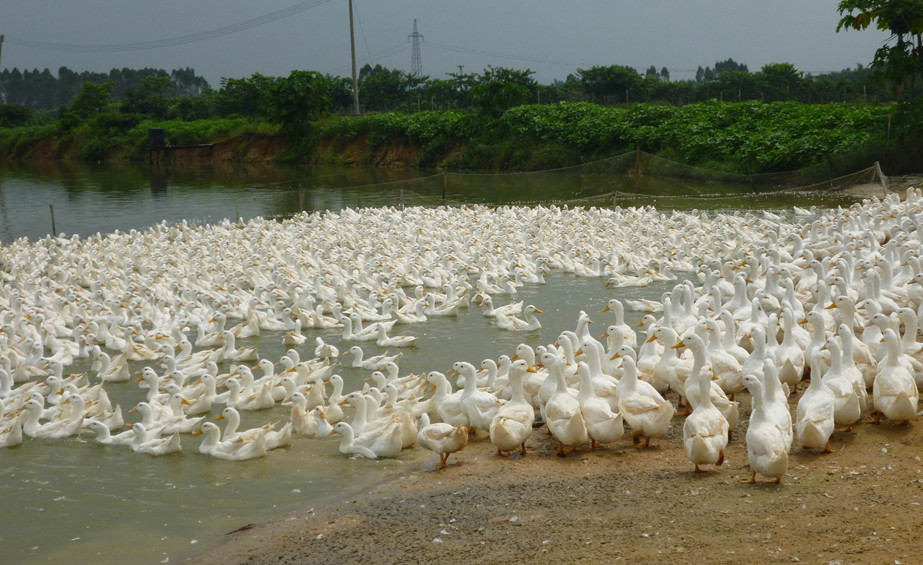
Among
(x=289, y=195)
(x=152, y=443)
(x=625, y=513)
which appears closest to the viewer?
(x=625, y=513)

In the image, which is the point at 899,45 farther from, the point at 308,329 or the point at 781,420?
the point at 781,420

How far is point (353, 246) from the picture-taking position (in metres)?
18.3

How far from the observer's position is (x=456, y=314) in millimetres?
13297

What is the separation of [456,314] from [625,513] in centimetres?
755

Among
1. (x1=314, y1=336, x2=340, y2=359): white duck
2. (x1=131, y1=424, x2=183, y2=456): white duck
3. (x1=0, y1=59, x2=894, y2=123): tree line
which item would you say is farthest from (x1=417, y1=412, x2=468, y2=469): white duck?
(x1=0, y1=59, x2=894, y2=123): tree line

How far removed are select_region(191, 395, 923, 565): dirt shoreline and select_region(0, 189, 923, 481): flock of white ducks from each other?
0.23 m

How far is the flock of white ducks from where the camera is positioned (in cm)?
727

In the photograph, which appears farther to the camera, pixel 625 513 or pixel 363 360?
pixel 363 360

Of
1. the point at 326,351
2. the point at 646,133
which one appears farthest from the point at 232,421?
the point at 646,133

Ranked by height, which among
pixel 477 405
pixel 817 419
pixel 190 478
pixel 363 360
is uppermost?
pixel 817 419

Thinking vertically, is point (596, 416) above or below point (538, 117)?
below

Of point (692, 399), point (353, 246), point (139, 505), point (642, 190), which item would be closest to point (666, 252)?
point (353, 246)

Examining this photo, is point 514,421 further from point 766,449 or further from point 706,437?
point 766,449

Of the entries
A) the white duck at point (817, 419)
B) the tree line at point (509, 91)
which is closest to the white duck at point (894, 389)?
the white duck at point (817, 419)
